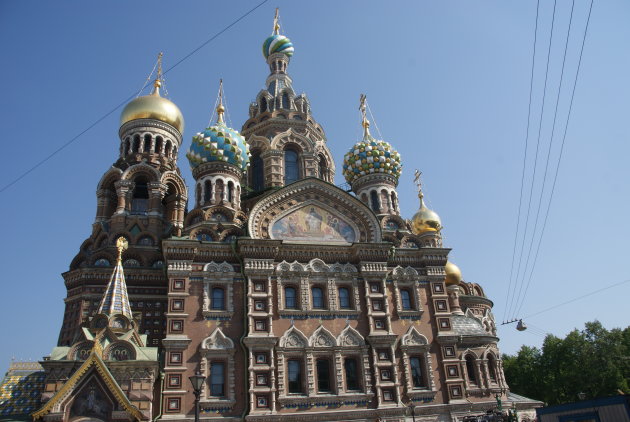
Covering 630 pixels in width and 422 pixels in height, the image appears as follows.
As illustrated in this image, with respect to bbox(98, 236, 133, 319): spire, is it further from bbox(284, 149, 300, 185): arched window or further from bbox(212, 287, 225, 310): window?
bbox(284, 149, 300, 185): arched window

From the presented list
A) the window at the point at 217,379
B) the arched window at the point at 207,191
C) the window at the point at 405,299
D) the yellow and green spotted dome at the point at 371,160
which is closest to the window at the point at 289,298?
the window at the point at 217,379

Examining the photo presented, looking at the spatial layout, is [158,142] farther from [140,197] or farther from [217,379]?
[217,379]

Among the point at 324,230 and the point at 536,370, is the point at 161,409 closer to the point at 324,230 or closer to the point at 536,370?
the point at 324,230

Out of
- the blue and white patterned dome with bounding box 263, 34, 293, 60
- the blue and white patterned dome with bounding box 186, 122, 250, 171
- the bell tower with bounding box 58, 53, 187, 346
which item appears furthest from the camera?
the blue and white patterned dome with bounding box 263, 34, 293, 60

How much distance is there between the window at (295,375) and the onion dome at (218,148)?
9.26 meters

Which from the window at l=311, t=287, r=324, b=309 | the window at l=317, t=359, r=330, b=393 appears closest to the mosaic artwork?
the window at l=311, t=287, r=324, b=309

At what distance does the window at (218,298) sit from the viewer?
17656 millimetres

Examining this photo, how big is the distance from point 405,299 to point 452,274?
745 centimetres

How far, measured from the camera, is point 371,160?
25.0 metres

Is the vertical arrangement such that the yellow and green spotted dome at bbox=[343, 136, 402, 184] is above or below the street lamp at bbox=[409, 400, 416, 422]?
above

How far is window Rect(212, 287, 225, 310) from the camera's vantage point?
17656 mm

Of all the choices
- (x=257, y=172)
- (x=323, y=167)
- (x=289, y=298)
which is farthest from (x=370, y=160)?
(x=289, y=298)

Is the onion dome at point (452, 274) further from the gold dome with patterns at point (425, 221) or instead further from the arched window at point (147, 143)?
the arched window at point (147, 143)

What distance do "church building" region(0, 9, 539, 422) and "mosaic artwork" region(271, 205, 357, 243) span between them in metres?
0.05
